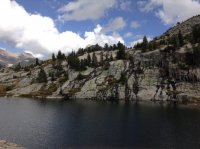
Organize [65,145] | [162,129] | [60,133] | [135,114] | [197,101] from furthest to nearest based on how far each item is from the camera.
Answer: [197,101], [135,114], [162,129], [60,133], [65,145]

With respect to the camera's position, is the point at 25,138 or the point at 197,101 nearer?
the point at 25,138

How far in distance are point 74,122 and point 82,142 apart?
114 feet

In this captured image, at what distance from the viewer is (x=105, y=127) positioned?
10625cm

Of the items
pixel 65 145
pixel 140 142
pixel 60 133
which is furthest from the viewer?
pixel 60 133

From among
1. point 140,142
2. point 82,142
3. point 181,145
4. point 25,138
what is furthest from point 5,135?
point 181,145

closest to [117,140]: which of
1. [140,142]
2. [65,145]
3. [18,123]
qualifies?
[140,142]

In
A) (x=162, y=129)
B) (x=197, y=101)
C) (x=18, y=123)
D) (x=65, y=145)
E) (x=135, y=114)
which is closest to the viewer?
(x=65, y=145)

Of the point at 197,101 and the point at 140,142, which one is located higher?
the point at 197,101

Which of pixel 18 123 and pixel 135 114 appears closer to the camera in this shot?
pixel 18 123

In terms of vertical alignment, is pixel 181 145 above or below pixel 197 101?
below

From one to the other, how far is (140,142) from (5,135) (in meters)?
39.8

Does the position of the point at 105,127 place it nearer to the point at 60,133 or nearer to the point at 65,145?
the point at 60,133

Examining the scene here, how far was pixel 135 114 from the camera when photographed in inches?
5556

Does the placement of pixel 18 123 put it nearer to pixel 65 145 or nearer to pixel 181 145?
pixel 65 145
